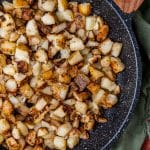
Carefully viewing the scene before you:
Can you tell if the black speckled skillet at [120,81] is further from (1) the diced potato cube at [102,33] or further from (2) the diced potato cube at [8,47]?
(2) the diced potato cube at [8,47]

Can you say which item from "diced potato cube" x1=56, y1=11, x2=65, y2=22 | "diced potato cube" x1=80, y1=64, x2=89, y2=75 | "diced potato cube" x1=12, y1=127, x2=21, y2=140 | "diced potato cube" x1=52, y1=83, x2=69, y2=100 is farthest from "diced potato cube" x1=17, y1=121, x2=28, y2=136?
"diced potato cube" x1=56, y1=11, x2=65, y2=22

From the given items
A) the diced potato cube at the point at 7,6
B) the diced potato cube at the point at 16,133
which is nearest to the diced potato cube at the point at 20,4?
the diced potato cube at the point at 7,6

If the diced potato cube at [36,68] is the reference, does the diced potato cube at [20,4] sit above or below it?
above

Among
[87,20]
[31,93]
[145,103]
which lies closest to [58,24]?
[87,20]

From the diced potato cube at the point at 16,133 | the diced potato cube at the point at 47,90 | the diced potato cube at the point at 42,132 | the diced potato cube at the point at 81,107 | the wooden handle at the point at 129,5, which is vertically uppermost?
the wooden handle at the point at 129,5

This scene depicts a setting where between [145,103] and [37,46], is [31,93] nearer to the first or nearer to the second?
[37,46]

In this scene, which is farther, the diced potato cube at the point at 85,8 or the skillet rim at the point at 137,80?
the diced potato cube at the point at 85,8
